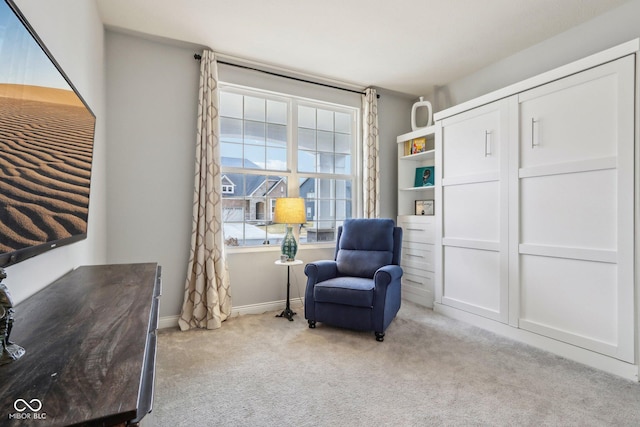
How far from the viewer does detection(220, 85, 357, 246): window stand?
338 centimetres

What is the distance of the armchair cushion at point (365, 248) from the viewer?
314 centimetres

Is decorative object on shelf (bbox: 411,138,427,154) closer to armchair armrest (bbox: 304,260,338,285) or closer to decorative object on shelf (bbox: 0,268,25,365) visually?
armchair armrest (bbox: 304,260,338,285)

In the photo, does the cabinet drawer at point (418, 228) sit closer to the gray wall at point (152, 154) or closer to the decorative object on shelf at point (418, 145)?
the decorative object on shelf at point (418, 145)

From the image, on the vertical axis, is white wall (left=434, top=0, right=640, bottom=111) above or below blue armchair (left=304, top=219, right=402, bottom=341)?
above

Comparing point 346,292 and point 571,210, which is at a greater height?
point 571,210

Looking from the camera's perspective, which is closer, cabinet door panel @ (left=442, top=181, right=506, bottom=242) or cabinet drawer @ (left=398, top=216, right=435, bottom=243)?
cabinet door panel @ (left=442, top=181, right=506, bottom=242)

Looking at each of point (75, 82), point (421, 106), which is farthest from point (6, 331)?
point (421, 106)

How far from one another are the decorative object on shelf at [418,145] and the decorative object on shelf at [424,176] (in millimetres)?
249

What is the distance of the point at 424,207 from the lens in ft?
12.7

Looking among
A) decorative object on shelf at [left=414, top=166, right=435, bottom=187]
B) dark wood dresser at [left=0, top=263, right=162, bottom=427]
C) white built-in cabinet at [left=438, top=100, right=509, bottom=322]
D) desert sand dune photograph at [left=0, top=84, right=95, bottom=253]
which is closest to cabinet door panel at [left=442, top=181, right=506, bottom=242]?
white built-in cabinet at [left=438, top=100, right=509, bottom=322]

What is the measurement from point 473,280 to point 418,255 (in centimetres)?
76

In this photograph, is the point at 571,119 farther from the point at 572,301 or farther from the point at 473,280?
the point at 473,280

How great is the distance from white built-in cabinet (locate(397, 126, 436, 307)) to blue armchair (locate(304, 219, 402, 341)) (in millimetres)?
609

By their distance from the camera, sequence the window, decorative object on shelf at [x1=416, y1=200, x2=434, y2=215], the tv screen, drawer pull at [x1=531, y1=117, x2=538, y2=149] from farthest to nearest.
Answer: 1. decorative object on shelf at [x1=416, y1=200, x2=434, y2=215]
2. the window
3. drawer pull at [x1=531, y1=117, x2=538, y2=149]
4. the tv screen
